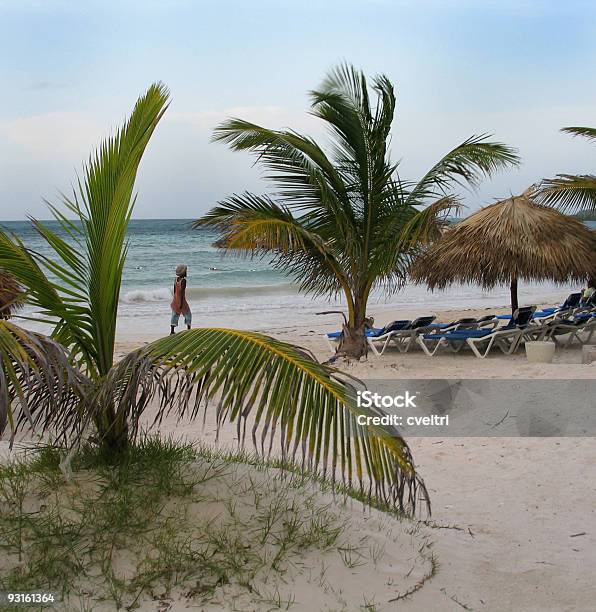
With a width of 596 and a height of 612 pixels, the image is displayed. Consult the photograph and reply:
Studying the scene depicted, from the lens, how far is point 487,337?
10375 millimetres

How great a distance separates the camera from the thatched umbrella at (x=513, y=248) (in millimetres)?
10984

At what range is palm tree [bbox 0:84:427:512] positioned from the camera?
2.99 metres

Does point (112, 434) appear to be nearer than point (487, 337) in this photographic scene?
Yes

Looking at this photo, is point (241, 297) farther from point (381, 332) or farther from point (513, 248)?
point (513, 248)

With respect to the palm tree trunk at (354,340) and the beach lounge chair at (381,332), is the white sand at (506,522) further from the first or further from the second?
the beach lounge chair at (381,332)

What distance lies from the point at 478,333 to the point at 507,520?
6129 mm

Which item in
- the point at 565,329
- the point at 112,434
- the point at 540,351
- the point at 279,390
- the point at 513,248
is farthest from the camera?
the point at 565,329

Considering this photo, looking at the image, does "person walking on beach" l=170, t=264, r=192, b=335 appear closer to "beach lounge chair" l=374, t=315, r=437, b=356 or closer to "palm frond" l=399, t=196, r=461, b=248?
"beach lounge chair" l=374, t=315, r=437, b=356

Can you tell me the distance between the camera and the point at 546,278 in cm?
1174

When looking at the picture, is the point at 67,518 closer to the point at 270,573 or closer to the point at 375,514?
the point at 270,573

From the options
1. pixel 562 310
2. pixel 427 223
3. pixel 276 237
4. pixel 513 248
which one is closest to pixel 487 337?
pixel 513 248

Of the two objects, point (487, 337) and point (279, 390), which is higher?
point (279, 390)

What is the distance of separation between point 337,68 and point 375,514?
6.80 metres

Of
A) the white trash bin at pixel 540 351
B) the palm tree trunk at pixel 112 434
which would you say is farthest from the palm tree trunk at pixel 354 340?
the palm tree trunk at pixel 112 434
